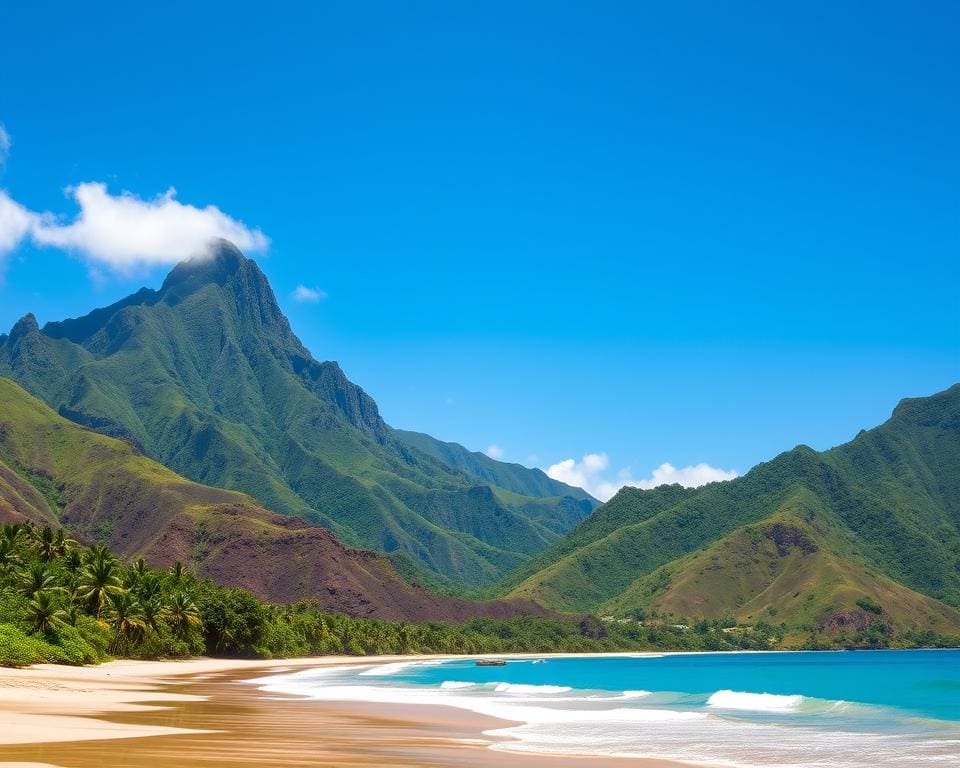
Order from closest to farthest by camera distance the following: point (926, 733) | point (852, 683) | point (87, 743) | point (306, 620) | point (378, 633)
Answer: point (87, 743)
point (926, 733)
point (852, 683)
point (306, 620)
point (378, 633)

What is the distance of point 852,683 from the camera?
11538 cm

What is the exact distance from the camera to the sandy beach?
25656 mm

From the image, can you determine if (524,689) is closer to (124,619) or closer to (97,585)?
(124,619)

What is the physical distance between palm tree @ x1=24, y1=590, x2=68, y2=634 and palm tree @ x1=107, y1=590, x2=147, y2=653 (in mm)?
12794

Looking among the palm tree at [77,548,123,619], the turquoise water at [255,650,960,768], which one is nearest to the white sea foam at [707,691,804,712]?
the turquoise water at [255,650,960,768]

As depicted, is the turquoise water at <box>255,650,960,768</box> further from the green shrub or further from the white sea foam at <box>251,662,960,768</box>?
the green shrub

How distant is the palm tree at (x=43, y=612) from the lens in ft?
218

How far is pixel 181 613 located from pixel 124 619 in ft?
47.3

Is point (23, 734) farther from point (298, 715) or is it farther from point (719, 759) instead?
point (719, 759)

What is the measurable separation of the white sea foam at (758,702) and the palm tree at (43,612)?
45.8m

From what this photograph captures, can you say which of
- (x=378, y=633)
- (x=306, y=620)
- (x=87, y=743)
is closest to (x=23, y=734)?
(x=87, y=743)

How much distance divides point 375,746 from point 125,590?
197ft

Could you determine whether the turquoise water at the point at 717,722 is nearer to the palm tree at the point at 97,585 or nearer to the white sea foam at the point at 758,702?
the white sea foam at the point at 758,702

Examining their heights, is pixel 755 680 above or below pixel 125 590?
below
